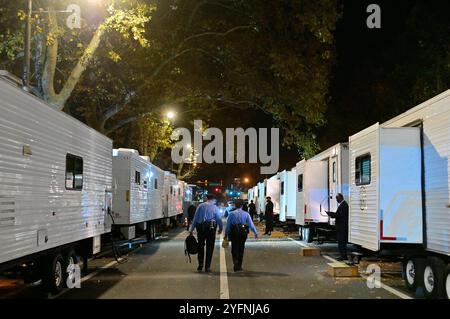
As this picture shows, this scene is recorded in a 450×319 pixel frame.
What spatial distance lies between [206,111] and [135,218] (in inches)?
510

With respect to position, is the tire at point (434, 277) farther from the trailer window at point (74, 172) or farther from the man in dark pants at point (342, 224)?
the trailer window at point (74, 172)

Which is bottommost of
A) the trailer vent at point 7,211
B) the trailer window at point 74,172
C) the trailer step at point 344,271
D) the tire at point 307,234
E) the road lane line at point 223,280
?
the road lane line at point 223,280

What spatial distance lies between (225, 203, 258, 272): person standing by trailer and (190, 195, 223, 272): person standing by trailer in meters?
0.46

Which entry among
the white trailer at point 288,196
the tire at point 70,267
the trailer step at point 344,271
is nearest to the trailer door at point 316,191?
the white trailer at point 288,196

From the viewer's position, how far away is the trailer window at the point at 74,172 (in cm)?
1086

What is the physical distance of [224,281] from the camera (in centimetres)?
1183

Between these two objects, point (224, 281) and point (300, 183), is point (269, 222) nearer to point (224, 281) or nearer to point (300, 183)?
point (300, 183)

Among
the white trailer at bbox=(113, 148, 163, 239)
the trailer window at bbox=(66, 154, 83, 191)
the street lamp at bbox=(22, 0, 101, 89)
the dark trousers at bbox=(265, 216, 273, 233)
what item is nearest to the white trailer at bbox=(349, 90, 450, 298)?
the trailer window at bbox=(66, 154, 83, 191)

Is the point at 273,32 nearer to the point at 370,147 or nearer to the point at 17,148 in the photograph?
the point at 370,147

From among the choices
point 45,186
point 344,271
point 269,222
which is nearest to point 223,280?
point 344,271

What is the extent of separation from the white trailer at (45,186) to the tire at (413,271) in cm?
641

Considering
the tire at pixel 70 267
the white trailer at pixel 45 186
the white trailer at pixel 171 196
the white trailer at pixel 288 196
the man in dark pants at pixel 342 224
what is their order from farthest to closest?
the white trailer at pixel 171 196 → the white trailer at pixel 288 196 → the man in dark pants at pixel 342 224 → the tire at pixel 70 267 → the white trailer at pixel 45 186

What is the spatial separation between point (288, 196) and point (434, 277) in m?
17.4
